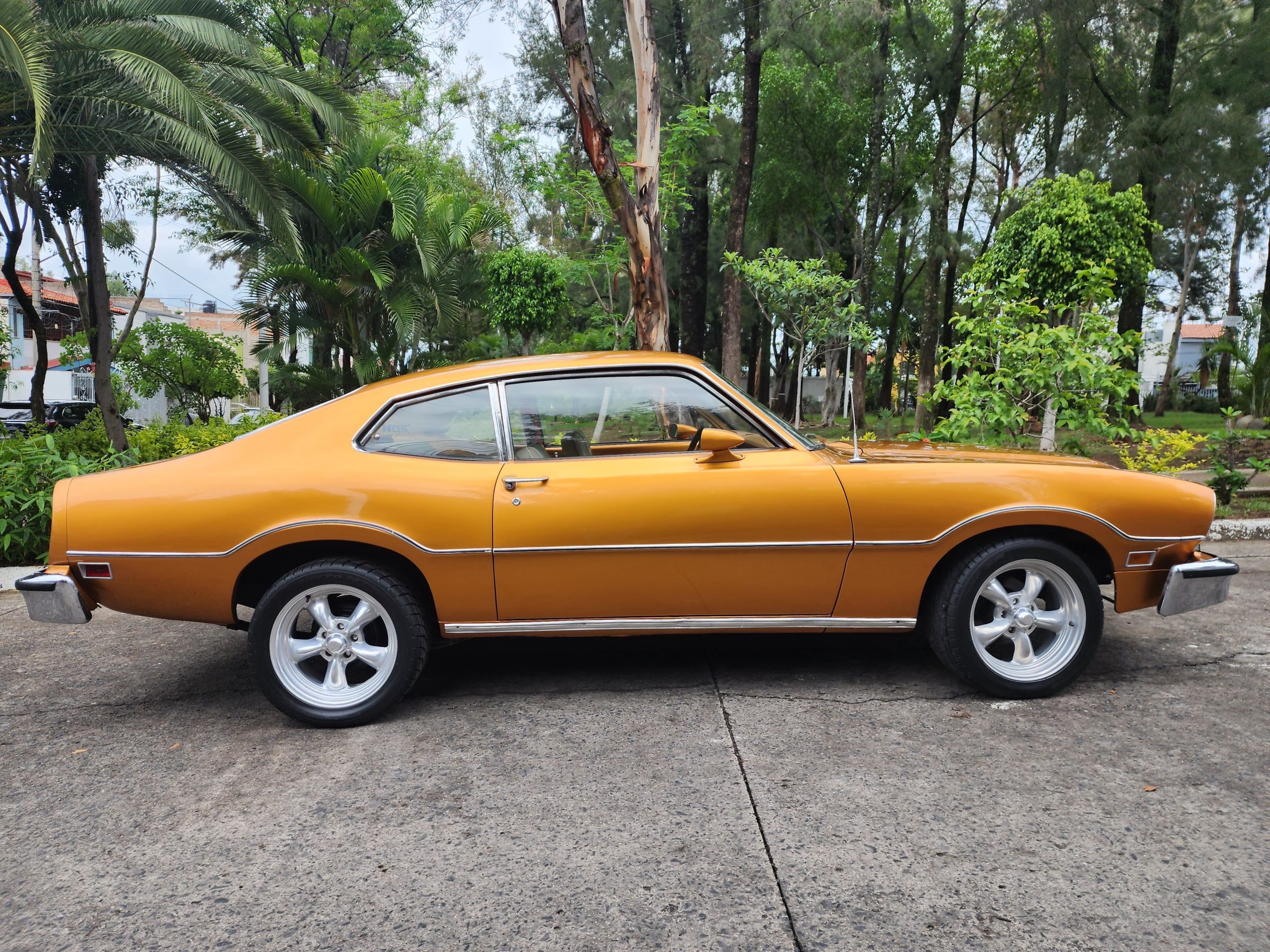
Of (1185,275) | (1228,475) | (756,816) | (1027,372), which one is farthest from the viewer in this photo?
(1185,275)

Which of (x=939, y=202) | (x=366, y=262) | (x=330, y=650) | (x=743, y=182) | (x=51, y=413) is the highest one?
(x=939, y=202)

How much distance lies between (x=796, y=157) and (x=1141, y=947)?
25.6m

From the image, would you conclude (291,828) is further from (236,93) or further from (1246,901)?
(236,93)

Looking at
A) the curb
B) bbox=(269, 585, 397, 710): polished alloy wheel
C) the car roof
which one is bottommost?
the curb

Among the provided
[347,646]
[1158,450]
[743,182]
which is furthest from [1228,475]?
[743,182]

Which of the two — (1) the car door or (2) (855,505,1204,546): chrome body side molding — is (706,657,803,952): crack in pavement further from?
(2) (855,505,1204,546): chrome body side molding

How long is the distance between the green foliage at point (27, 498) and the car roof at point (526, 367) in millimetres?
3883

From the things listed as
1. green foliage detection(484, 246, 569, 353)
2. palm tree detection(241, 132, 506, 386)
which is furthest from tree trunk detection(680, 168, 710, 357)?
palm tree detection(241, 132, 506, 386)

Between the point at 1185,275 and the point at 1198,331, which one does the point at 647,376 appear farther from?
the point at 1198,331

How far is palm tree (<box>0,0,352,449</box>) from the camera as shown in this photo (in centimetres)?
838

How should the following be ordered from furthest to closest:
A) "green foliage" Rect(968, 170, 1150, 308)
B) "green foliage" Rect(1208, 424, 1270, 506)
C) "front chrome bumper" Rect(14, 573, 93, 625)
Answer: "green foliage" Rect(968, 170, 1150, 308), "green foliage" Rect(1208, 424, 1270, 506), "front chrome bumper" Rect(14, 573, 93, 625)

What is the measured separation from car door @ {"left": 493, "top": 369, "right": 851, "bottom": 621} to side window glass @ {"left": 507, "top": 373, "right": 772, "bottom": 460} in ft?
0.37

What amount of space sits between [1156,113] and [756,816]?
1936 centimetres

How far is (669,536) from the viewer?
3.50 m
